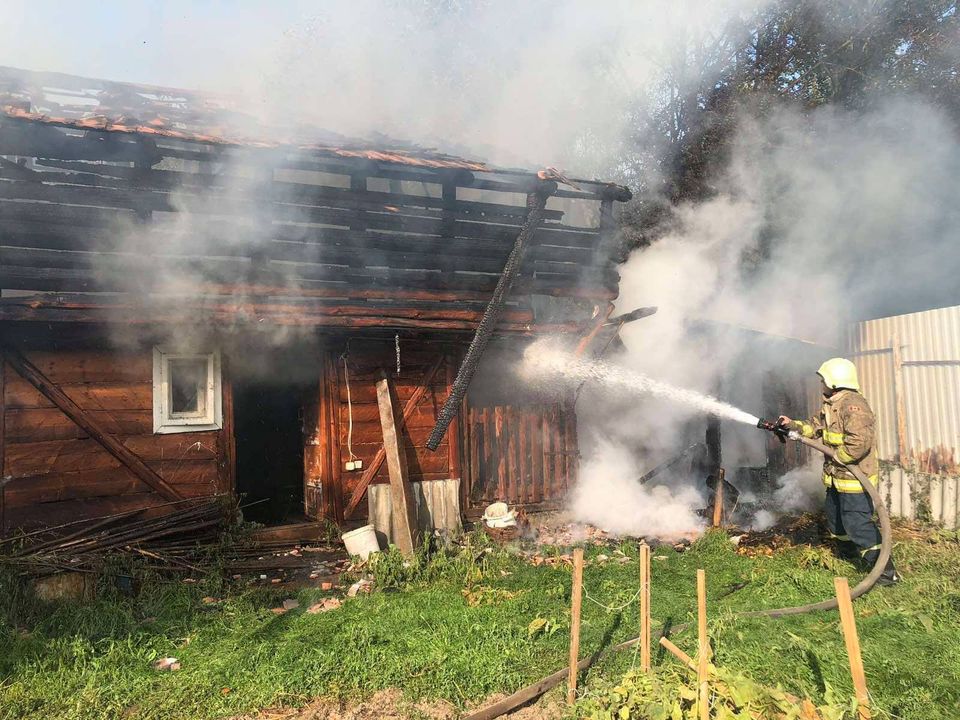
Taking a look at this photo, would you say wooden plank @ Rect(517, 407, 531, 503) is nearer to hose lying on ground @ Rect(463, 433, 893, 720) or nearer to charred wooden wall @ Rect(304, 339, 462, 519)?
charred wooden wall @ Rect(304, 339, 462, 519)

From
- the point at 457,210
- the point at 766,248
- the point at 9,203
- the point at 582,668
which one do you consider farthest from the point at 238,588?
the point at 766,248

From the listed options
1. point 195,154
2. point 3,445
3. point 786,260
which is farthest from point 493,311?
point 786,260

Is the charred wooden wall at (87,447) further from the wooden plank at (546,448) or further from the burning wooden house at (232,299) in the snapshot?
the wooden plank at (546,448)

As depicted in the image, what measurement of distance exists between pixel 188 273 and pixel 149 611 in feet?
11.7

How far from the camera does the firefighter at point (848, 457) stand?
6684 mm

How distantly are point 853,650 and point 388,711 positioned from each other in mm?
2906

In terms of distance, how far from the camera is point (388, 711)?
4.41 meters

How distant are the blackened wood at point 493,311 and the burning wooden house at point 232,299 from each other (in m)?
0.06

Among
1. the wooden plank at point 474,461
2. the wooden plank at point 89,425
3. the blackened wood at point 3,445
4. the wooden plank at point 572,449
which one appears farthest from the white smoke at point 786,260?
the blackened wood at point 3,445

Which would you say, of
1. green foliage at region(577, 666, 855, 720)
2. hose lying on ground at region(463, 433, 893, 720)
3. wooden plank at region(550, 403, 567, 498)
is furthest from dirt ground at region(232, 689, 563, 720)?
wooden plank at region(550, 403, 567, 498)

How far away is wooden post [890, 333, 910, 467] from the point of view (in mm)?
9195

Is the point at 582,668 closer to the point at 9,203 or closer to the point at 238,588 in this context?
the point at 238,588

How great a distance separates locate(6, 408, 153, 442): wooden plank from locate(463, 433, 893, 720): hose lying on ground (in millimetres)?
5553

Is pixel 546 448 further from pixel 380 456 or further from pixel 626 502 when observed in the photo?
pixel 380 456
